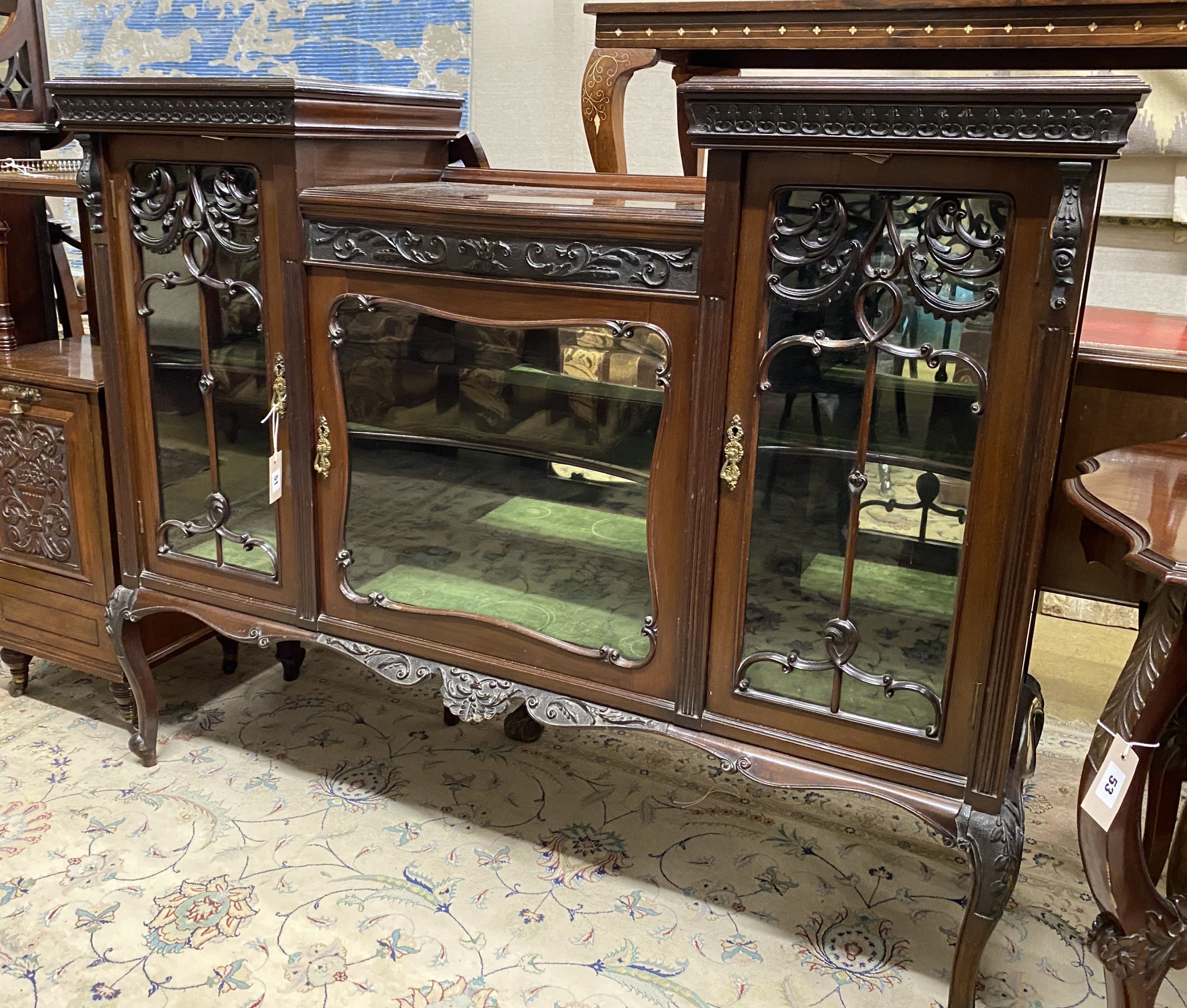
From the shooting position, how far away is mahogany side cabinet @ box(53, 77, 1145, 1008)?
3.89ft

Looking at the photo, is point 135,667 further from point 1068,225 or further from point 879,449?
point 1068,225

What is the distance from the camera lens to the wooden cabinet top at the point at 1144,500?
0.95 metres

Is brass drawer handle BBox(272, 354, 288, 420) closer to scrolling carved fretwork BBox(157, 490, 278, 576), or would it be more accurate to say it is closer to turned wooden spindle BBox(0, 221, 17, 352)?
scrolling carved fretwork BBox(157, 490, 278, 576)

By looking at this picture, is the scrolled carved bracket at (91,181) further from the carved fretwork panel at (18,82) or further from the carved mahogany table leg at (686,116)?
the carved mahogany table leg at (686,116)

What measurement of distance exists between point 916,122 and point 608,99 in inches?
39.3

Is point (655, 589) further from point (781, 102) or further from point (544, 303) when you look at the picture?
point (781, 102)

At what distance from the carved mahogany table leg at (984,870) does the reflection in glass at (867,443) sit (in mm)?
135

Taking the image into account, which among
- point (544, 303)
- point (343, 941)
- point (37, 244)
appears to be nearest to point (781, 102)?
point (544, 303)

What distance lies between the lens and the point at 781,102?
3.89 ft

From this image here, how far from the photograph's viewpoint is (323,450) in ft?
5.36

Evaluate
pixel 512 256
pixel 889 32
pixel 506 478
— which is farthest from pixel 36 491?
pixel 889 32

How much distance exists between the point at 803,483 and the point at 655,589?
10.4 inches

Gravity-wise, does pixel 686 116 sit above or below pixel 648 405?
above

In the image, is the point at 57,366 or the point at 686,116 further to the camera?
the point at 57,366
